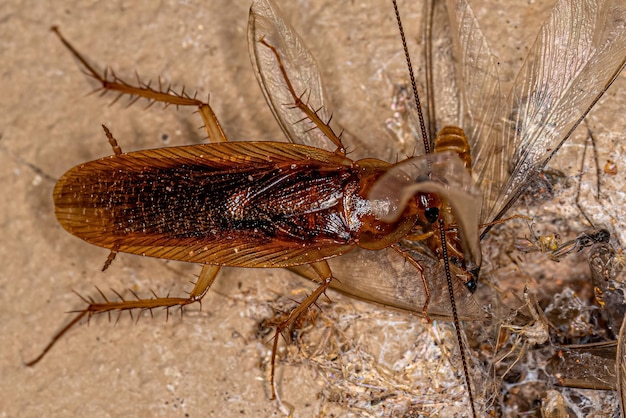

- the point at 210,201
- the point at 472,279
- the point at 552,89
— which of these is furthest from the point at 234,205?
the point at 552,89

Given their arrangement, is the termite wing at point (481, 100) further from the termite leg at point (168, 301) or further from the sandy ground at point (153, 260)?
the termite leg at point (168, 301)

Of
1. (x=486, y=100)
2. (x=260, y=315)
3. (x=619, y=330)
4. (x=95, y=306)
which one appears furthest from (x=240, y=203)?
(x=619, y=330)

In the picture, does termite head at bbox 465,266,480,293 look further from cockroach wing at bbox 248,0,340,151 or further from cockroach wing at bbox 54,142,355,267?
cockroach wing at bbox 248,0,340,151

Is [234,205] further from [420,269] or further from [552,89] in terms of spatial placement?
[552,89]

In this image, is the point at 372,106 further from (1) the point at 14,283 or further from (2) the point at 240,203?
(1) the point at 14,283

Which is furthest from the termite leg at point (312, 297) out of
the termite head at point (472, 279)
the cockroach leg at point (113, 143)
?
the cockroach leg at point (113, 143)
